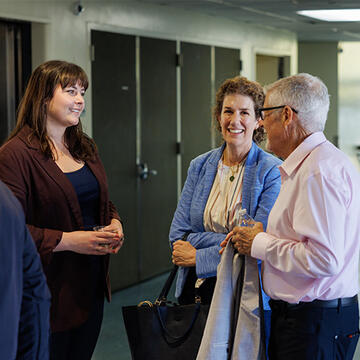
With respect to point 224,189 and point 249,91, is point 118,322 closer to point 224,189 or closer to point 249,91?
point 224,189

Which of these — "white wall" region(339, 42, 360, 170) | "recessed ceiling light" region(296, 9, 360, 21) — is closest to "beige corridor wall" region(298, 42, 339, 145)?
"white wall" region(339, 42, 360, 170)

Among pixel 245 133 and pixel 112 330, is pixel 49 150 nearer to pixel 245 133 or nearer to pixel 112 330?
pixel 245 133

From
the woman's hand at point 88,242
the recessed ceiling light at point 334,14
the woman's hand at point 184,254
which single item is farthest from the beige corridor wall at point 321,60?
the woman's hand at point 88,242

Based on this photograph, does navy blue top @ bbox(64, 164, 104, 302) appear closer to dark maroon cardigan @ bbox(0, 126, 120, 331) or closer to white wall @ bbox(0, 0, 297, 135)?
dark maroon cardigan @ bbox(0, 126, 120, 331)

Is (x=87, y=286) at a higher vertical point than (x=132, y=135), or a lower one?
lower

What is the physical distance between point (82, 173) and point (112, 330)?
7.11 feet

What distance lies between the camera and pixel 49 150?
2439 mm

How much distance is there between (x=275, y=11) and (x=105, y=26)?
198 cm

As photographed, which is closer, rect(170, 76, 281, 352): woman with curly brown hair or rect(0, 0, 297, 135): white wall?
rect(170, 76, 281, 352): woman with curly brown hair

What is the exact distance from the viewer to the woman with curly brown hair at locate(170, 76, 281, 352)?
258cm

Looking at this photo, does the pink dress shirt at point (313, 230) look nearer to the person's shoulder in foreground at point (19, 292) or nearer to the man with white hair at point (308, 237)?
the man with white hair at point (308, 237)

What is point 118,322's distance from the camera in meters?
4.57

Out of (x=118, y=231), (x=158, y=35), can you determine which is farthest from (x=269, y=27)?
(x=118, y=231)

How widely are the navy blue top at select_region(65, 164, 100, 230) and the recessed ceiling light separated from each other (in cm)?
437
